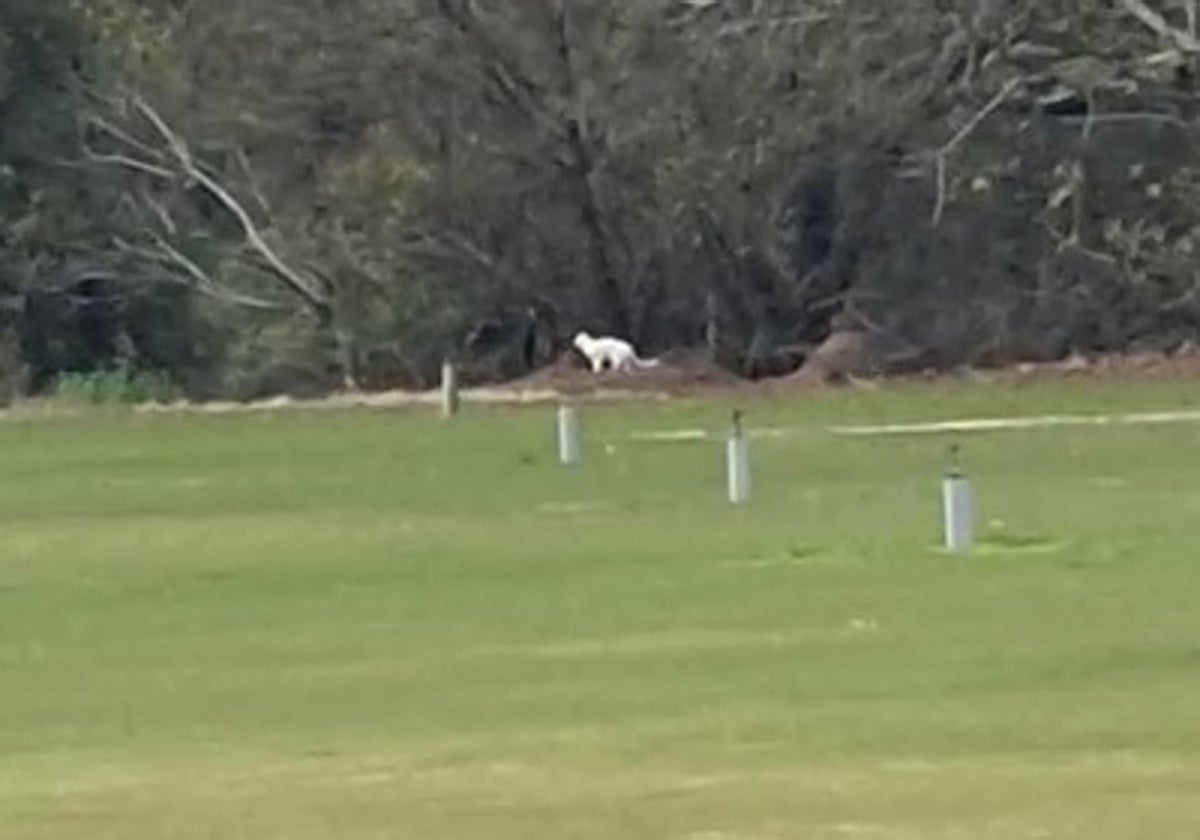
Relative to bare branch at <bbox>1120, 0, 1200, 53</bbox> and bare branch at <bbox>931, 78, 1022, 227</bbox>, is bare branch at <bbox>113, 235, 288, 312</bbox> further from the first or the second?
bare branch at <bbox>1120, 0, 1200, 53</bbox>

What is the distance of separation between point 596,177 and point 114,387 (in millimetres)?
7127

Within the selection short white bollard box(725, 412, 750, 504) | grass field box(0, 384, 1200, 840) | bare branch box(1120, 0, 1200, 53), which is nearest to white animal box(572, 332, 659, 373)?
bare branch box(1120, 0, 1200, 53)

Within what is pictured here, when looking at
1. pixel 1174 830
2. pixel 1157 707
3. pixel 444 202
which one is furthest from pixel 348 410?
pixel 1174 830

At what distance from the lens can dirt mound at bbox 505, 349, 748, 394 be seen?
53.9m

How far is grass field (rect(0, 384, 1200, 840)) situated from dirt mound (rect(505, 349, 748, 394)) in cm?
1466

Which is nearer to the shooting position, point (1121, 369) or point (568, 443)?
point (568, 443)

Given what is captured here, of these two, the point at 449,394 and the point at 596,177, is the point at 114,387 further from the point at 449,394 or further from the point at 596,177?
the point at 449,394

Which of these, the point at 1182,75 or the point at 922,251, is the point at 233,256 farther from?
the point at 1182,75

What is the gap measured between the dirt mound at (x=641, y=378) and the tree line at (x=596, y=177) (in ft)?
2.90

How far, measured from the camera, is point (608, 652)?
20.5 meters

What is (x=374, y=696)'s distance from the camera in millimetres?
18656

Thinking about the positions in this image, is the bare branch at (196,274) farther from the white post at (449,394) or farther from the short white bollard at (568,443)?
the short white bollard at (568,443)

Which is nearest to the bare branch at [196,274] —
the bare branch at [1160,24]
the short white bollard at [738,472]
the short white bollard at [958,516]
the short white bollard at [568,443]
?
the bare branch at [1160,24]

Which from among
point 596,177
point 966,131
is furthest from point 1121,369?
point 596,177
